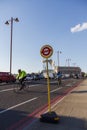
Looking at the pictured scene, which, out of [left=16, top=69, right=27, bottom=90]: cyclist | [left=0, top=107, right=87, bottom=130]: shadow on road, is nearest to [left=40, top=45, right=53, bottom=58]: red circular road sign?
[left=0, top=107, right=87, bottom=130]: shadow on road

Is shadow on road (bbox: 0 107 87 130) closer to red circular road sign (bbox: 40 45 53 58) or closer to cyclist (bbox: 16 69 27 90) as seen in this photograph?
red circular road sign (bbox: 40 45 53 58)

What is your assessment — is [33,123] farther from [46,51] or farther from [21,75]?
[21,75]

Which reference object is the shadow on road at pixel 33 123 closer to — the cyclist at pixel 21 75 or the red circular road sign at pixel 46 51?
the red circular road sign at pixel 46 51

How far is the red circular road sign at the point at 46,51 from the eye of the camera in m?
11.0

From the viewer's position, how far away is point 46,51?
11.0m

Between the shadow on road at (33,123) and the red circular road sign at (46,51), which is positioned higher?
the red circular road sign at (46,51)

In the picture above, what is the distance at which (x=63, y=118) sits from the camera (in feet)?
34.1

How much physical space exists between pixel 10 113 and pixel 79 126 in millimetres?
3224

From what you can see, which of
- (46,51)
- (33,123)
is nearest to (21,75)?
(46,51)

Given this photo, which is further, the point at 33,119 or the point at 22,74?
the point at 22,74

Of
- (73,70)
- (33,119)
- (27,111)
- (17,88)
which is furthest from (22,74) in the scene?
(73,70)

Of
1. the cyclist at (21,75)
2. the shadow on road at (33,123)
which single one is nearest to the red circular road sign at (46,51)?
the shadow on road at (33,123)

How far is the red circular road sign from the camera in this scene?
11.0 m

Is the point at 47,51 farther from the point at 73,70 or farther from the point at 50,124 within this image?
the point at 73,70
